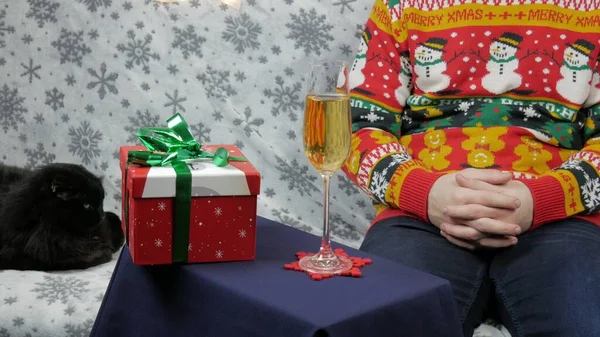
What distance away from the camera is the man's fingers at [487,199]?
4.05 feet

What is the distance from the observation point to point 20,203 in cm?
162

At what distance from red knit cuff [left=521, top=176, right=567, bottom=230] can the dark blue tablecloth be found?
359 millimetres

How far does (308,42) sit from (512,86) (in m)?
0.57

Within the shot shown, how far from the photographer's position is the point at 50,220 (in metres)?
1.62

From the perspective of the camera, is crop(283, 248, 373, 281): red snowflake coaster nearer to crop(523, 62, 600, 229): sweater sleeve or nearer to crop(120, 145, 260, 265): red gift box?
crop(120, 145, 260, 265): red gift box

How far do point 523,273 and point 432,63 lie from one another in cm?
48

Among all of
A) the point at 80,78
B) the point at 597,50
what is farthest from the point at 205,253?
the point at 80,78

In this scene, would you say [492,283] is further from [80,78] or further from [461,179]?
[80,78]

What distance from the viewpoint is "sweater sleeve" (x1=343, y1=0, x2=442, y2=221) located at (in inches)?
54.6

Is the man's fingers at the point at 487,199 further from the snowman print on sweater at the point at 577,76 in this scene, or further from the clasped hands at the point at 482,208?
the snowman print on sweater at the point at 577,76

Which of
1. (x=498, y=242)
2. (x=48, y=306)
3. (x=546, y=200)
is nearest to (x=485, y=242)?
→ (x=498, y=242)

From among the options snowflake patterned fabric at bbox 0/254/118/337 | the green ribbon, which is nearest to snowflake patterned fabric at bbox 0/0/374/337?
snowflake patterned fabric at bbox 0/254/118/337

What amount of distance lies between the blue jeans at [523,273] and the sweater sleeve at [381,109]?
10cm

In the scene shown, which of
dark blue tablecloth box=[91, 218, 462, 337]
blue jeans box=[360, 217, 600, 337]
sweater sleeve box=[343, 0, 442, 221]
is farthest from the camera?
sweater sleeve box=[343, 0, 442, 221]
